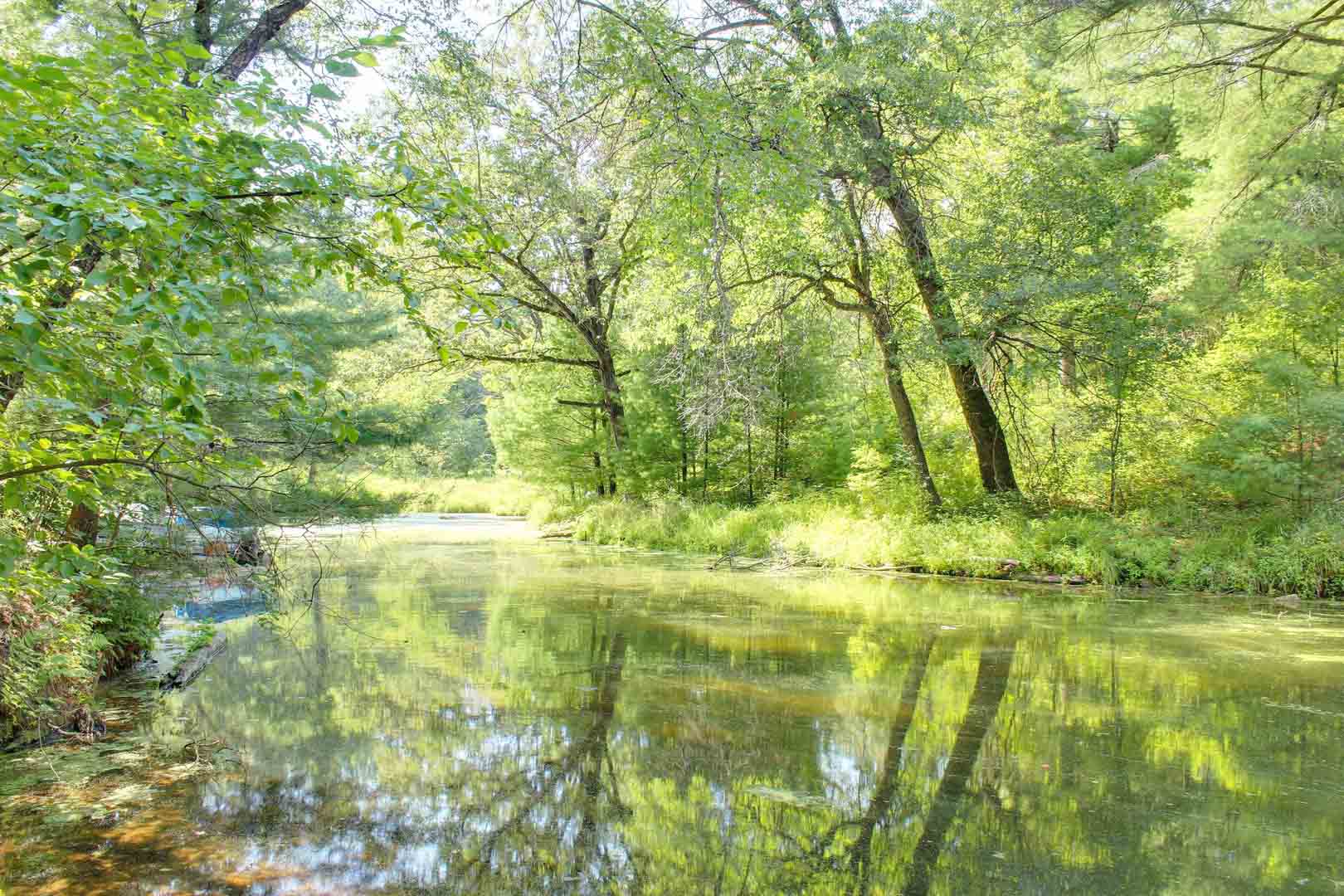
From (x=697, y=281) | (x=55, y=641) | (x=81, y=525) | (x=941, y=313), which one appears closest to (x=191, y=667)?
(x=81, y=525)

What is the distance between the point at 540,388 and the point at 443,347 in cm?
1943

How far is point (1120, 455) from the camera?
1288cm

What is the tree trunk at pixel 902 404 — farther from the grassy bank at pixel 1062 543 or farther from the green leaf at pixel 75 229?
the green leaf at pixel 75 229

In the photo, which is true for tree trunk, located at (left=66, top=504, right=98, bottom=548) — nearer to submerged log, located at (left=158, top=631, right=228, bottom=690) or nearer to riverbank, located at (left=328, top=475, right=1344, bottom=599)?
submerged log, located at (left=158, top=631, right=228, bottom=690)

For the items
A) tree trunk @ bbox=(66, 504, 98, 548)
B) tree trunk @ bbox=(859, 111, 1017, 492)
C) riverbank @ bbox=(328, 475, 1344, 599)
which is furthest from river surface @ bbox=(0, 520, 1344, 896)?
tree trunk @ bbox=(859, 111, 1017, 492)

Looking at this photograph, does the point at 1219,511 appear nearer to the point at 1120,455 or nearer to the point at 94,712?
the point at 1120,455

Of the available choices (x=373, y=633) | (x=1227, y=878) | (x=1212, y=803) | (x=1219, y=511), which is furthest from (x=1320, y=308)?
(x=373, y=633)

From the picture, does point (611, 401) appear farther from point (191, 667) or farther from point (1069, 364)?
point (191, 667)


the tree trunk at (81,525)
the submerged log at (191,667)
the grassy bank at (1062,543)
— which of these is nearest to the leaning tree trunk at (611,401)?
the grassy bank at (1062,543)

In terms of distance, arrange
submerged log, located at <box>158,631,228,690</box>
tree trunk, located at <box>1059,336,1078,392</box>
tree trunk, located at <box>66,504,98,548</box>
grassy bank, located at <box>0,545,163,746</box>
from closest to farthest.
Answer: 1. grassy bank, located at <box>0,545,163,746</box>
2. tree trunk, located at <box>66,504,98,548</box>
3. submerged log, located at <box>158,631,228,690</box>
4. tree trunk, located at <box>1059,336,1078,392</box>

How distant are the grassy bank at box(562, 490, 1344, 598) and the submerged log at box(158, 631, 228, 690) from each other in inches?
346

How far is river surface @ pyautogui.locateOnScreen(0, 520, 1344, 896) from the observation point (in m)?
3.38

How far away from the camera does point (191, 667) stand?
687cm

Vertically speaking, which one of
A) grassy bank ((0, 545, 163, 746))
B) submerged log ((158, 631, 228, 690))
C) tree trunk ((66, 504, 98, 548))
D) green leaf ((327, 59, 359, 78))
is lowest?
submerged log ((158, 631, 228, 690))
